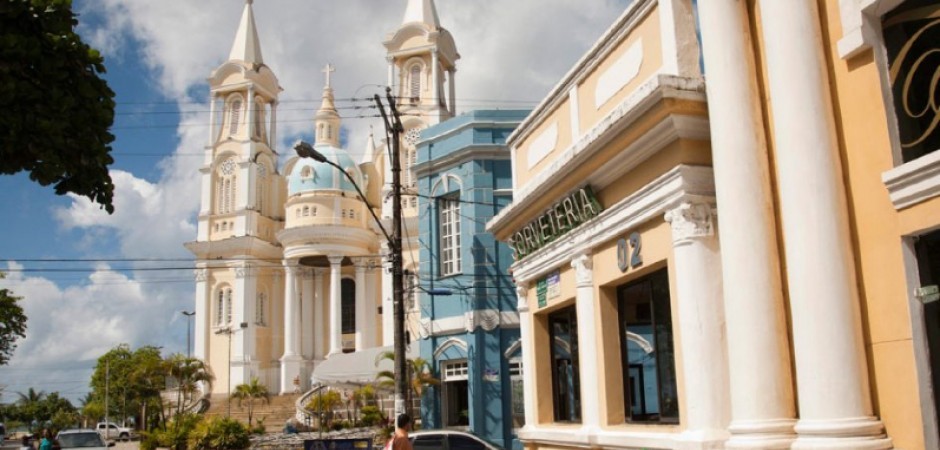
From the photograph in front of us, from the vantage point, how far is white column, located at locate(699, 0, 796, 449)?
814cm

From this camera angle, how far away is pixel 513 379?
90.9ft

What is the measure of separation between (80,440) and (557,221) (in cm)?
1669

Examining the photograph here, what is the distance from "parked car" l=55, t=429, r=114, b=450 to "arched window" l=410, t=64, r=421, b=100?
1257 inches

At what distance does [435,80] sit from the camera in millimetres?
51719

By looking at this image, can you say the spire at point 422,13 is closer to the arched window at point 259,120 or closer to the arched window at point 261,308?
the arched window at point 259,120

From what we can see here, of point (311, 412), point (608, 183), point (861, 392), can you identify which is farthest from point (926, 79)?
Result: point (311, 412)

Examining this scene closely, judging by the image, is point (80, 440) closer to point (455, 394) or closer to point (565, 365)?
point (455, 394)

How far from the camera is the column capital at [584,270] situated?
40.2 ft

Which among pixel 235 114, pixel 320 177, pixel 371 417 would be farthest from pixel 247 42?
pixel 371 417

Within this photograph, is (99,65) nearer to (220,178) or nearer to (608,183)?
(608,183)

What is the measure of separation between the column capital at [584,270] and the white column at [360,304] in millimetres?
40515

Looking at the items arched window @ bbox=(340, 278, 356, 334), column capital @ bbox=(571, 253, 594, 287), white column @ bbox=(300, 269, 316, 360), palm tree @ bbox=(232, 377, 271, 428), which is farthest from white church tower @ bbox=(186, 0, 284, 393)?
column capital @ bbox=(571, 253, 594, 287)

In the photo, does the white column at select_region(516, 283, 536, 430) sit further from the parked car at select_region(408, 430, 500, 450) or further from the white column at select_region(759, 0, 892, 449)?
the white column at select_region(759, 0, 892, 449)

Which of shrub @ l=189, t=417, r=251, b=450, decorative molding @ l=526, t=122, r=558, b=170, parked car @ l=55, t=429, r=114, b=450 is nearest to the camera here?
decorative molding @ l=526, t=122, r=558, b=170
